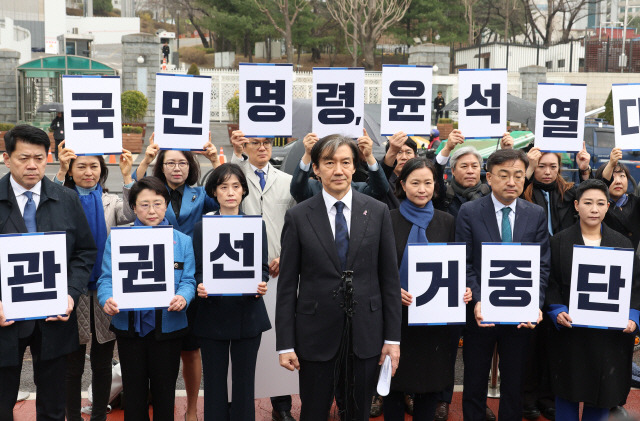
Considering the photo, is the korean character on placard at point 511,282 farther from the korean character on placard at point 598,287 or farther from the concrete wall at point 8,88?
the concrete wall at point 8,88

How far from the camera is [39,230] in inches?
171

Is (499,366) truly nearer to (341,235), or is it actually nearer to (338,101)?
(341,235)

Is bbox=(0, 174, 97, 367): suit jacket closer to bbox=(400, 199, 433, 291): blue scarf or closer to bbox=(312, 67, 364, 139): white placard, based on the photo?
bbox=(312, 67, 364, 139): white placard

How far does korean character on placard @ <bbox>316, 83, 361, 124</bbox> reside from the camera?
5.33 metres

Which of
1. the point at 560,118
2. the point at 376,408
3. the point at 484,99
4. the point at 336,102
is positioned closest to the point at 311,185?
the point at 336,102

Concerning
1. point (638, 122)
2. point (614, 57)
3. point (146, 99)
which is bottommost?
point (638, 122)

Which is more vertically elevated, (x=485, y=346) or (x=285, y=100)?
(x=285, y=100)

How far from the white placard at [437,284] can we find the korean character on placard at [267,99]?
1583mm

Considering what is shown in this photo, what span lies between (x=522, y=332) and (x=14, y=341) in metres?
3.10

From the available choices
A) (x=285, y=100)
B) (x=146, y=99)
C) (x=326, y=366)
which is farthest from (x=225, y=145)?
(x=326, y=366)

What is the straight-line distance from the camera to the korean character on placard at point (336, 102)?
5.33 metres

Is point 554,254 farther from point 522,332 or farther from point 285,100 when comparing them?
point 285,100

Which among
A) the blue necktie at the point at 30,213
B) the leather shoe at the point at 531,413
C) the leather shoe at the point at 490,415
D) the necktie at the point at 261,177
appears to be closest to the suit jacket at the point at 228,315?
the necktie at the point at 261,177

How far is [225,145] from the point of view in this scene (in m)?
25.5
